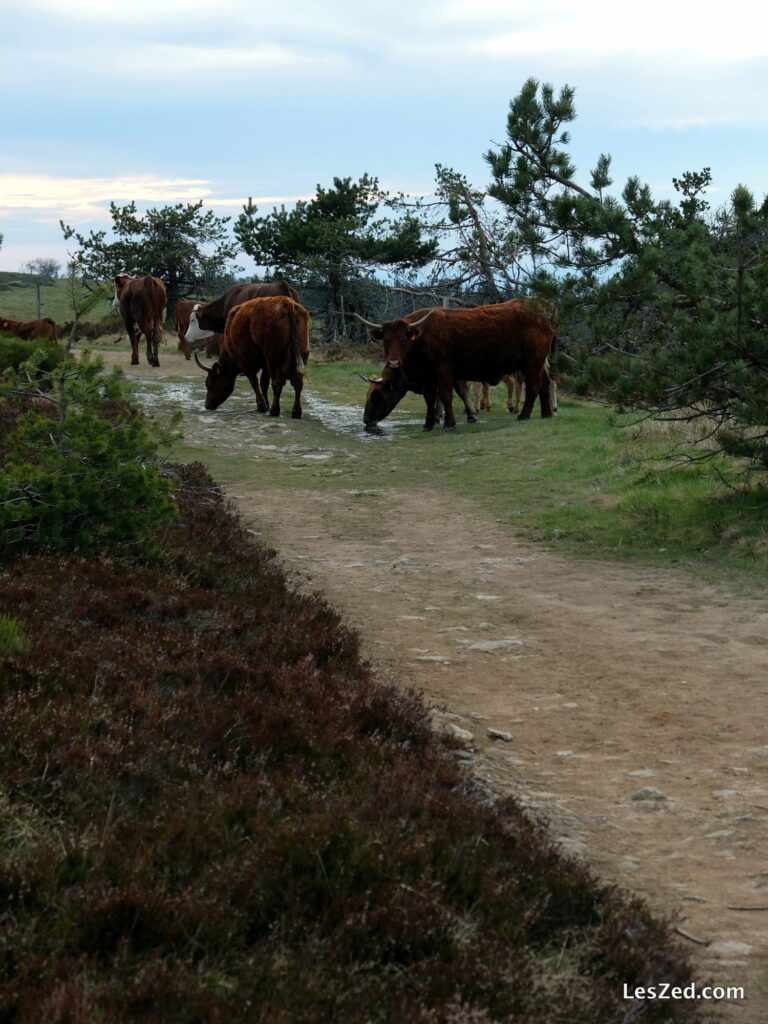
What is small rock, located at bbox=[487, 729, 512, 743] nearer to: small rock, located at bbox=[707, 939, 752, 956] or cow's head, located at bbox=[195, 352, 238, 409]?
small rock, located at bbox=[707, 939, 752, 956]

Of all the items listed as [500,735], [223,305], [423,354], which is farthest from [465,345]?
[500,735]

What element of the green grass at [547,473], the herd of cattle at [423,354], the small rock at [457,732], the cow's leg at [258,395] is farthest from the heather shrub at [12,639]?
the cow's leg at [258,395]

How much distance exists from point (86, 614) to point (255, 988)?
3.60 metres

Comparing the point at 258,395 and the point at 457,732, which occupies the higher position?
the point at 258,395

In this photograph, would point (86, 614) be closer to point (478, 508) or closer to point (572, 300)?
point (572, 300)

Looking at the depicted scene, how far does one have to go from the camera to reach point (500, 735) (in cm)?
607

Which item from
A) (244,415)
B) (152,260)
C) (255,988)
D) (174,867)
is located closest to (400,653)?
(174,867)

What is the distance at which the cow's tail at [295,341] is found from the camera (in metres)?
19.5

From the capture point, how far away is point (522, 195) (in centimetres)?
1071

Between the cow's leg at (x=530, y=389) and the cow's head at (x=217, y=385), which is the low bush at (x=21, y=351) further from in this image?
the cow's leg at (x=530, y=389)

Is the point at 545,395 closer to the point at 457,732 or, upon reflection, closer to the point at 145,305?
the point at 145,305

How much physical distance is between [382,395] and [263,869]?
1637cm

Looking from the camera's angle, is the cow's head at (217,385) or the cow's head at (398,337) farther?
the cow's head at (217,385)

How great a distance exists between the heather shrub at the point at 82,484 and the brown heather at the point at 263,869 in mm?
1938
